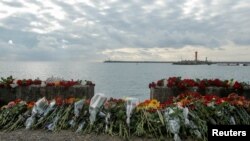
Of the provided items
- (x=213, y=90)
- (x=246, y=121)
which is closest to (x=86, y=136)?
(x=246, y=121)

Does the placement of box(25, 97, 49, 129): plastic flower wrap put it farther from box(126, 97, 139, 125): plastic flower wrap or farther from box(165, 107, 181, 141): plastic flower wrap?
box(165, 107, 181, 141): plastic flower wrap

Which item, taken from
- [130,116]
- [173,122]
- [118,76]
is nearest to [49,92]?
[130,116]

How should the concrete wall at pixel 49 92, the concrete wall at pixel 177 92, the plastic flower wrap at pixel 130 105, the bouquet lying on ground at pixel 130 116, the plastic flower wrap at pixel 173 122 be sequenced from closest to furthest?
the plastic flower wrap at pixel 173 122, the bouquet lying on ground at pixel 130 116, the plastic flower wrap at pixel 130 105, the concrete wall at pixel 177 92, the concrete wall at pixel 49 92

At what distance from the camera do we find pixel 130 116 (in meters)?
6.74

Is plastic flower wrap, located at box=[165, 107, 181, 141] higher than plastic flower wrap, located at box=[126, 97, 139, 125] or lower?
lower

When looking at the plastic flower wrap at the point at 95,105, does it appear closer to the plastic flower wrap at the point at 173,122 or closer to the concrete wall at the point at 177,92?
the plastic flower wrap at the point at 173,122

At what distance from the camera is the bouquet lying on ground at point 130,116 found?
6.47 metres

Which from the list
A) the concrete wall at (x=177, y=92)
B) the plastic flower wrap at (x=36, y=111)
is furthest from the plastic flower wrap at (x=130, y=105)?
the concrete wall at (x=177, y=92)

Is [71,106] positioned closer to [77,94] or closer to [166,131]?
[166,131]

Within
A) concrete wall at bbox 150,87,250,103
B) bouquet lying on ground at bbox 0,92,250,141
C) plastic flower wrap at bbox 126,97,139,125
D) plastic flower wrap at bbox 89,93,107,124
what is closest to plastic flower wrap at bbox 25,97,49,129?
bouquet lying on ground at bbox 0,92,250,141

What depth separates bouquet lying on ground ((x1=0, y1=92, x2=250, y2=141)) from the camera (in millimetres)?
6469

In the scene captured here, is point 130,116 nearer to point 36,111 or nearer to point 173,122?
point 173,122

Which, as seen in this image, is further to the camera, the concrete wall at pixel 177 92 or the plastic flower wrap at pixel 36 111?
the concrete wall at pixel 177 92

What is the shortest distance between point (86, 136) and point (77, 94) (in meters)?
3.45
